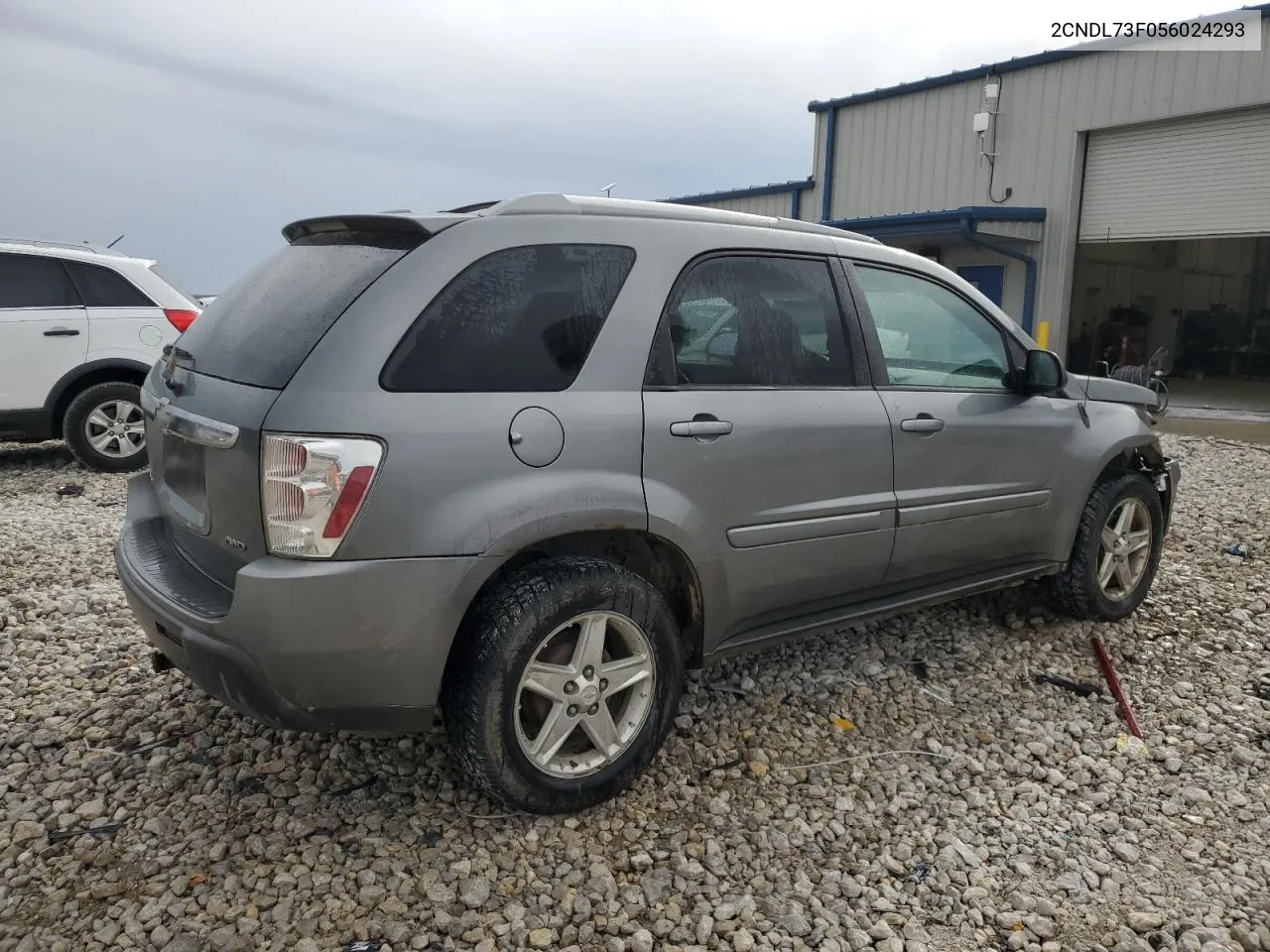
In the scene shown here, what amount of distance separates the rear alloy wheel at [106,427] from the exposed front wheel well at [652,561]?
18.4 feet

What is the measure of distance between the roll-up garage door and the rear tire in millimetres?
10863

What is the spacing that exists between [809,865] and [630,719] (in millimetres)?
648

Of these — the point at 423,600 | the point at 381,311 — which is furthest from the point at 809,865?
the point at 381,311

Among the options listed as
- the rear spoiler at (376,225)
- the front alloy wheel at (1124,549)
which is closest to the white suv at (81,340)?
the rear spoiler at (376,225)

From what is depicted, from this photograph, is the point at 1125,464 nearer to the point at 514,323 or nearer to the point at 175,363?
the point at 514,323

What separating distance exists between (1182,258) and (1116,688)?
73.6ft

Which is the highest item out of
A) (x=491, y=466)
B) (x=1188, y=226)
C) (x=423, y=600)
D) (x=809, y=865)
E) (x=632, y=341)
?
(x=1188, y=226)

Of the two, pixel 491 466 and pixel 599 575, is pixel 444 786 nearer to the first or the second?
pixel 599 575

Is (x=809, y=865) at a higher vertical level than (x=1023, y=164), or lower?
lower

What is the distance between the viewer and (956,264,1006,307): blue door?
16.0 m

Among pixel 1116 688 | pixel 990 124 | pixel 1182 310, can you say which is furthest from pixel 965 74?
pixel 1116 688

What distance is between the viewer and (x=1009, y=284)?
15.9 meters

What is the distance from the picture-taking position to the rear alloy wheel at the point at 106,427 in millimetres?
7250

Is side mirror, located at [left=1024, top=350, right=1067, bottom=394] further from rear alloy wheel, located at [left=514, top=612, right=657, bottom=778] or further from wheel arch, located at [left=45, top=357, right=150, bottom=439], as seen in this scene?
wheel arch, located at [left=45, top=357, right=150, bottom=439]
